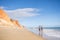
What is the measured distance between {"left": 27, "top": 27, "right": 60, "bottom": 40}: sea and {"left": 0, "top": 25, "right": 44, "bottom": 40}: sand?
0.07 meters

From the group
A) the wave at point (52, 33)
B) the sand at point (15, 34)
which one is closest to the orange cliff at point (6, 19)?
the sand at point (15, 34)

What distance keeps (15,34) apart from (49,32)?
58cm

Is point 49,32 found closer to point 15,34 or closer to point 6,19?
point 15,34

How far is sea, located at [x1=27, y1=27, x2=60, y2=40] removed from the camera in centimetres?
240

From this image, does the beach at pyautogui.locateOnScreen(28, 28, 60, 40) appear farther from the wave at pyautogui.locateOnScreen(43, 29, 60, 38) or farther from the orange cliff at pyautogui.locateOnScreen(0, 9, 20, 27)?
the orange cliff at pyautogui.locateOnScreen(0, 9, 20, 27)

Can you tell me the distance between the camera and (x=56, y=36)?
7.89 ft

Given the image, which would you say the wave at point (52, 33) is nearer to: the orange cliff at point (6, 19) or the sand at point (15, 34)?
the sand at point (15, 34)

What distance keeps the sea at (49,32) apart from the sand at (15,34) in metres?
0.07

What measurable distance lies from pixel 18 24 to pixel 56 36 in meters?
0.68

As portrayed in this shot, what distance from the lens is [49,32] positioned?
245 centimetres

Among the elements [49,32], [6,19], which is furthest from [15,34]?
A: [49,32]

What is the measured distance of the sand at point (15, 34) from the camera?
7.99 feet

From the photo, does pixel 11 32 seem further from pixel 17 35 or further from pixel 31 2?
pixel 31 2

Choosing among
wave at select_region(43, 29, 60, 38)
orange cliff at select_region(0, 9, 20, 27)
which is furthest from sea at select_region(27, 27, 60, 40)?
orange cliff at select_region(0, 9, 20, 27)
